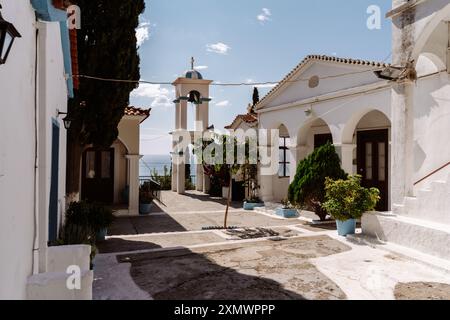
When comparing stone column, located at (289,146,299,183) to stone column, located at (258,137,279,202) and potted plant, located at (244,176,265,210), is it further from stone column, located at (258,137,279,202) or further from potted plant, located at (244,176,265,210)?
potted plant, located at (244,176,265,210)

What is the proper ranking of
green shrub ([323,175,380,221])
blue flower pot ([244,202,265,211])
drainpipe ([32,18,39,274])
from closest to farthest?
drainpipe ([32,18,39,274]), green shrub ([323,175,380,221]), blue flower pot ([244,202,265,211])

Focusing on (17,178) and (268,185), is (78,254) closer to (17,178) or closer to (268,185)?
(17,178)

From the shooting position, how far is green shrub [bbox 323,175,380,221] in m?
7.92

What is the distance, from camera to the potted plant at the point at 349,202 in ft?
26.0

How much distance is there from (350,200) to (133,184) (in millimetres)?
7806

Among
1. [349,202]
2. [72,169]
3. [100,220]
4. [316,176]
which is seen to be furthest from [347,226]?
[72,169]

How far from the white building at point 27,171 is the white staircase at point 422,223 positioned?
5835mm

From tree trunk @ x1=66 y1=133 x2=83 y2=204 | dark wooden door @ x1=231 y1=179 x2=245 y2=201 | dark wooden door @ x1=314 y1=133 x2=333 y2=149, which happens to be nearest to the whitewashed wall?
tree trunk @ x1=66 y1=133 x2=83 y2=204

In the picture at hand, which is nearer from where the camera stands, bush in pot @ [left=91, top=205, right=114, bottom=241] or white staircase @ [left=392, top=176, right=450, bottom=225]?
white staircase @ [left=392, top=176, right=450, bottom=225]

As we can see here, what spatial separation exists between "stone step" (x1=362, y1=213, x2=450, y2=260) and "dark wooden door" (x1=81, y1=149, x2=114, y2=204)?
9.57 metres

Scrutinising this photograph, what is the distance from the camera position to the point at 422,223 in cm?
656

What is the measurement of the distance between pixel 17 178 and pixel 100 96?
6.74 metres

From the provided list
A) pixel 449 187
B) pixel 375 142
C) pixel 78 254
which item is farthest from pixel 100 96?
pixel 375 142

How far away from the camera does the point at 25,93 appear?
3008 millimetres
